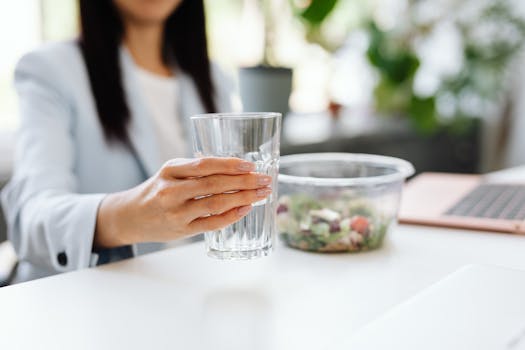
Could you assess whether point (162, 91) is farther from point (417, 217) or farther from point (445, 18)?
point (445, 18)

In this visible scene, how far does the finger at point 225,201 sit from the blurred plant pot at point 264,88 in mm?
1266

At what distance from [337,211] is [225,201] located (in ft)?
0.69

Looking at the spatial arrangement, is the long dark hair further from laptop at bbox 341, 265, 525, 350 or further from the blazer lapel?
laptop at bbox 341, 265, 525, 350

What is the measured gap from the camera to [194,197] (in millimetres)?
577

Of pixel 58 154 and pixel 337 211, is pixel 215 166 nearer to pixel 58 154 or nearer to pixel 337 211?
pixel 337 211

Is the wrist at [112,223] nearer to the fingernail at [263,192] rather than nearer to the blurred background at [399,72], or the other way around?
the fingernail at [263,192]

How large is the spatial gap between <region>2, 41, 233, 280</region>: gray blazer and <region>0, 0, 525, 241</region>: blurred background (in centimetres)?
97

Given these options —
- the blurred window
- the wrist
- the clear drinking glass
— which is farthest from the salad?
the blurred window

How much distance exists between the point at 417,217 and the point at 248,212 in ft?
1.38

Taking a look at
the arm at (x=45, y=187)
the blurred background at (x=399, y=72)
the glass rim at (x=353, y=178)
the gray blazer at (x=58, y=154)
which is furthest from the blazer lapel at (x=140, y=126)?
the blurred background at (x=399, y=72)

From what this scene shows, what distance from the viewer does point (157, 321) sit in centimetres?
52

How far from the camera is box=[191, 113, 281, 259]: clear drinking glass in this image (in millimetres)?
583

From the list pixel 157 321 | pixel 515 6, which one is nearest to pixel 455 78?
pixel 515 6

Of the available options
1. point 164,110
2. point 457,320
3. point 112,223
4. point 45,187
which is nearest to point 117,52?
point 164,110
